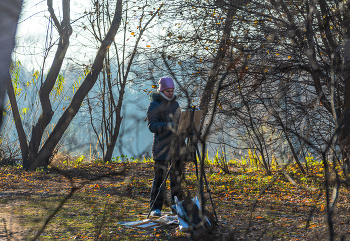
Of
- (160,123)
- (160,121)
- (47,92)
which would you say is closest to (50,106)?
(47,92)

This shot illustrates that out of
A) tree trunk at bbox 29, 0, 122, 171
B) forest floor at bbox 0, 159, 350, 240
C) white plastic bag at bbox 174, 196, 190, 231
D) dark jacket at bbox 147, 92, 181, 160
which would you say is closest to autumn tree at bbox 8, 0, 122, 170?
tree trunk at bbox 29, 0, 122, 171

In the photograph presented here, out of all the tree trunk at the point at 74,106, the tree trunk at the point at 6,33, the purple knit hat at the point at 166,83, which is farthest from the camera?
the tree trunk at the point at 74,106

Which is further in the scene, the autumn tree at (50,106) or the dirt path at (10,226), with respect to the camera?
the autumn tree at (50,106)

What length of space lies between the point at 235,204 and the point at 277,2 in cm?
334

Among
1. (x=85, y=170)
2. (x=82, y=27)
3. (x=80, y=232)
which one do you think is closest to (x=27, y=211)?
(x=80, y=232)

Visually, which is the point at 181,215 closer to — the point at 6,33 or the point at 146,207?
the point at 146,207

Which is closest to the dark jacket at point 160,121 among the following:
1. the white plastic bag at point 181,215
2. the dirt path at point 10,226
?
the white plastic bag at point 181,215

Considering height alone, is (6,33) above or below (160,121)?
above

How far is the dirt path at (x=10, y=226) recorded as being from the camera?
3221 millimetres

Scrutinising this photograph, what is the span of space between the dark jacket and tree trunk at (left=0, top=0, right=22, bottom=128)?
1.94m

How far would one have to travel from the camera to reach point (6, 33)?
4180 mm

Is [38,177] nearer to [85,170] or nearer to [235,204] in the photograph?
[85,170]

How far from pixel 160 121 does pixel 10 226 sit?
1.86 m

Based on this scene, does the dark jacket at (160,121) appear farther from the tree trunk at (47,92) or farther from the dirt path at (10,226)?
the tree trunk at (47,92)
